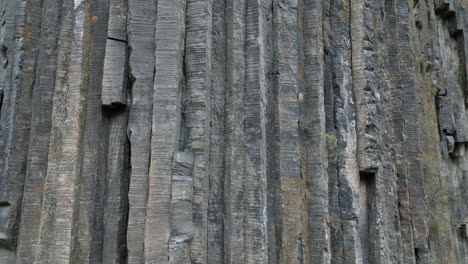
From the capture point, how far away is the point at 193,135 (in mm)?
3414

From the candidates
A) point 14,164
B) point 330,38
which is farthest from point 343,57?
point 14,164

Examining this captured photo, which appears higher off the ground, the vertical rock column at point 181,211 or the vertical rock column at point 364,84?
the vertical rock column at point 364,84

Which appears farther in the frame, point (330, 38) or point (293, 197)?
point (330, 38)

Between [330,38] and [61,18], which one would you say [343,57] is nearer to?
[330,38]

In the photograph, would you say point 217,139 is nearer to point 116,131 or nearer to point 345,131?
point 116,131

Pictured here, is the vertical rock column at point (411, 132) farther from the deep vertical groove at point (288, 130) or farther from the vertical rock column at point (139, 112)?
the vertical rock column at point (139, 112)

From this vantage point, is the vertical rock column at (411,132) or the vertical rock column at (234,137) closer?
the vertical rock column at (234,137)

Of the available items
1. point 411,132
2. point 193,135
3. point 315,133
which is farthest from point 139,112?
point 411,132

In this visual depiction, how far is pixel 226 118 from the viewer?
3.70 m

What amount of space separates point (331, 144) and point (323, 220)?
69 cm

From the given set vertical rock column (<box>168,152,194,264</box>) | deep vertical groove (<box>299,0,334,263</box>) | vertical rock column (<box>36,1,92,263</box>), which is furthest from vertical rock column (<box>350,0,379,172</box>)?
vertical rock column (<box>36,1,92,263</box>)

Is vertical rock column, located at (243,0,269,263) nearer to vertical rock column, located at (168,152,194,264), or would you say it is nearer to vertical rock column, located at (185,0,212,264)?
vertical rock column, located at (185,0,212,264)

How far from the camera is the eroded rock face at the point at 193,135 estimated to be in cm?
334

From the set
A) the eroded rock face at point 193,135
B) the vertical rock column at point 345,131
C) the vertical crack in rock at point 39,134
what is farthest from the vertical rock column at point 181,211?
the vertical rock column at point 345,131
